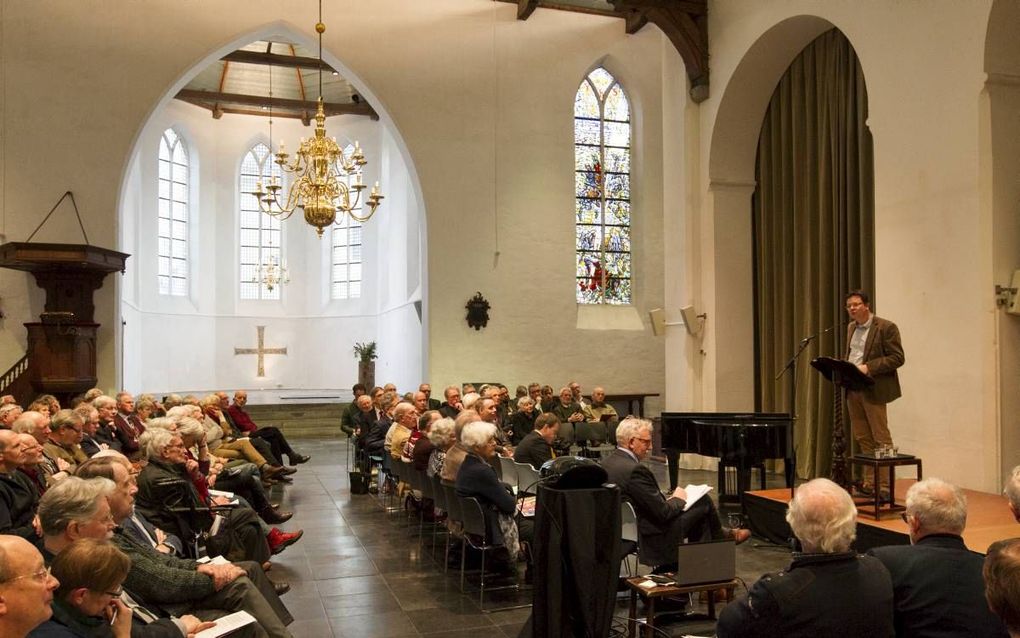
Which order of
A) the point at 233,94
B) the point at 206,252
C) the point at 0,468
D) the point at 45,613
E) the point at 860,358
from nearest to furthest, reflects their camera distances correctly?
the point at 45,613
the point at 0,468
the point at 860,358
the point at 233,94
the point at 206,252

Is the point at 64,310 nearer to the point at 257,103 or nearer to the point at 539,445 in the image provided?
the point at 539,445

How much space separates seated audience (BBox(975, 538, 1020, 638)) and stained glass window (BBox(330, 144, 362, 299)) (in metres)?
20.0

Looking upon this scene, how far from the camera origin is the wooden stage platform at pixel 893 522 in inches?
194

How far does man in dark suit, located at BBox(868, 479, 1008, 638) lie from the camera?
2.43 metres

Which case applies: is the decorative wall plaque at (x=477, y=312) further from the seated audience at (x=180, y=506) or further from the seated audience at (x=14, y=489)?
the seated audience at (x=14, y=489)

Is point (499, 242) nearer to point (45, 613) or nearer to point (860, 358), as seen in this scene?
point (860, 358)

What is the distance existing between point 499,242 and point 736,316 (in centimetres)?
429

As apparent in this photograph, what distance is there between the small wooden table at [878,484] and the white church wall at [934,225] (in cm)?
170

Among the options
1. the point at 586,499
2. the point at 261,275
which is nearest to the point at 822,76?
the point at 586,499

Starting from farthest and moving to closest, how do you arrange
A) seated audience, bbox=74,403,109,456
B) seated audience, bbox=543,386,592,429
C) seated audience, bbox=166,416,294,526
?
seated audience, bbox=543,386,592,429 < seated audience, bbox=74,403,109,456 < seated audience, bbox=166,416,294,526

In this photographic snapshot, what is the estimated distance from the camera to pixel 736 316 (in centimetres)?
1080

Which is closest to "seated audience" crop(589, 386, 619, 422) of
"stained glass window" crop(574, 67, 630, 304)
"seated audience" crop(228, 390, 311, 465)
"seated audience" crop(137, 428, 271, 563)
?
"stained glass window" crop(574, 67, 630, 304)

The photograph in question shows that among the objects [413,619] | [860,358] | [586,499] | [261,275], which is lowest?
[413,619]

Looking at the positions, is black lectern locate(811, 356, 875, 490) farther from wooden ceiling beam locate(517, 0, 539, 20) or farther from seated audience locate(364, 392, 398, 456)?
wooden ceiling beam locate(517, 0, 539, 20)
